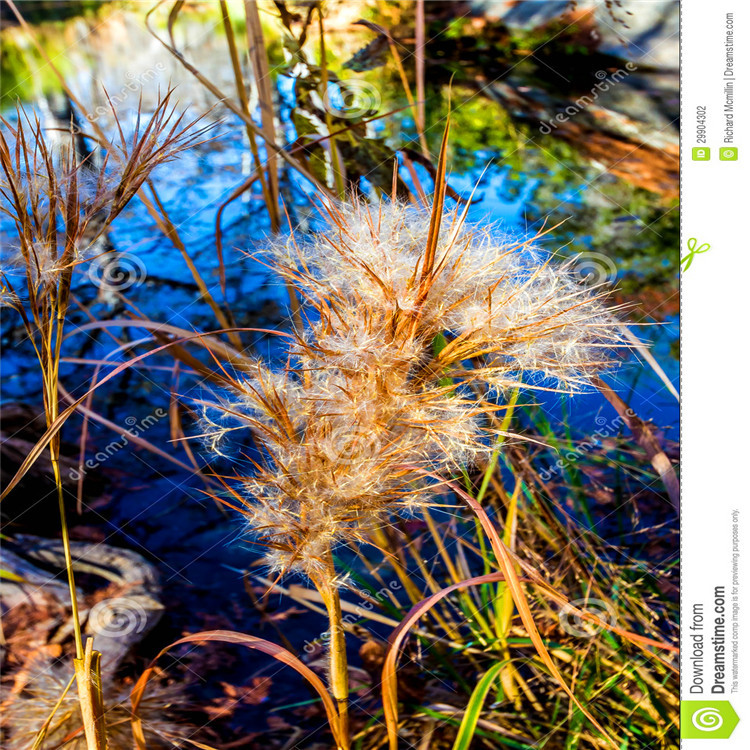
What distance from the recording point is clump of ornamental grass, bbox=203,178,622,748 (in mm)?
442

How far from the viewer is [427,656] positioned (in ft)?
2.89

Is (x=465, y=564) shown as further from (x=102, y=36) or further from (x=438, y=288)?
(x=102, y=36)

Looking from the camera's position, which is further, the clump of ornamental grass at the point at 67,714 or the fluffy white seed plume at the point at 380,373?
the clump of ornamental grass at the point at 67,714

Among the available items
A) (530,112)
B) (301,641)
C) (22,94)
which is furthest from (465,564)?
(22,94)

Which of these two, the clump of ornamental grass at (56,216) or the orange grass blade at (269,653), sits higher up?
the clump of ornamental grass at (56,216)
